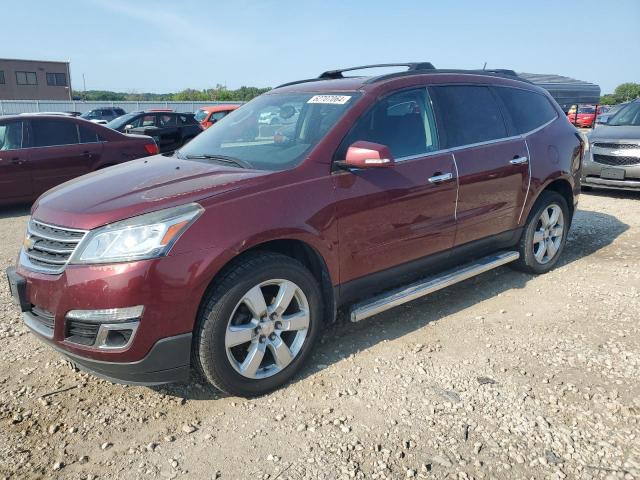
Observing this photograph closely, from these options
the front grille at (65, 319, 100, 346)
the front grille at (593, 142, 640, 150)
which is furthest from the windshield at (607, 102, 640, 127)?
the front grille at (65, 319, 100, 346)

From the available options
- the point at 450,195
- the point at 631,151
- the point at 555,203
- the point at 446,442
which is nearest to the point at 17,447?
the point at 446,442

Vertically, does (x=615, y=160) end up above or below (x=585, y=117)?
below

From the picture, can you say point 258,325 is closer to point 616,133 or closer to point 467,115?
point 467,115

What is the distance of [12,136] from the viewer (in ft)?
25.1

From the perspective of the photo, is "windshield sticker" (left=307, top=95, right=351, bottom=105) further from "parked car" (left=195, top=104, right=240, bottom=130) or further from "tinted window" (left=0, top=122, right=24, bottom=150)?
"parked car" (left=195, top=104, right=240, bottom=130)

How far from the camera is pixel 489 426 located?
2695mm

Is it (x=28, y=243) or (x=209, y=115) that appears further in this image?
(x=209, y=115)

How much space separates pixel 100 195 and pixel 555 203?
4.06 m

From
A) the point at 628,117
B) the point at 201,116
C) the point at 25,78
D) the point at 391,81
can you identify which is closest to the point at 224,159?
the point at 391,81

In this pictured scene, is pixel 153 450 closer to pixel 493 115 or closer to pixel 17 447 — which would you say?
pixel 17 447

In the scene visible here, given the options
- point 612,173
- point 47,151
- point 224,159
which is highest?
point 224,159

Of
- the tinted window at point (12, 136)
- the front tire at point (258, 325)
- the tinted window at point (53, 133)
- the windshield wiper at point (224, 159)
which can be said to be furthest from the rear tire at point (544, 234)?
the tinted window at point (12, 136)

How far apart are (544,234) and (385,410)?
9.54 feet

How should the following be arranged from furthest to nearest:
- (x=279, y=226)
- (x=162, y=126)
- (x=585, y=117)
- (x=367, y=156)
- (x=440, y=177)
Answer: (x=585, y=117)
(x=162, y=126)
(x=440, y=177)
(x=367, y=156)
(x=279, y=226)
